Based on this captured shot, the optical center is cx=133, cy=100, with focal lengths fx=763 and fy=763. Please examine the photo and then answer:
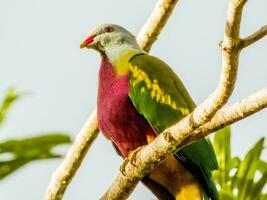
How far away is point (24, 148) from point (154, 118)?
189 cm

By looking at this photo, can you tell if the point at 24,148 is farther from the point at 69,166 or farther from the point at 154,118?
the point at 69,166

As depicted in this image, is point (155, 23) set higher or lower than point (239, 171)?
higher

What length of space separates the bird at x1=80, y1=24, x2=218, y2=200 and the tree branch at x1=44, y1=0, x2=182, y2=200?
303 mm

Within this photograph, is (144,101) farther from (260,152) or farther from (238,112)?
(238,112)

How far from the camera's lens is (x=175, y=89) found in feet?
16.3

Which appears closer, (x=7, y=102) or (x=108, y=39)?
(x=7, y=102)

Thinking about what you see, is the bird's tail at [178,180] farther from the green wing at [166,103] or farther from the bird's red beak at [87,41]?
the bird's red beak at [87,41]

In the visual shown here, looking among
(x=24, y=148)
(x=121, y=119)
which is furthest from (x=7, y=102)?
(x=121, y=119)

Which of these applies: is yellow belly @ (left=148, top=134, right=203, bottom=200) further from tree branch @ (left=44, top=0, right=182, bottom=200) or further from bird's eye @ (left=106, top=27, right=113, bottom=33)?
bird's eye @ (left=106, top=27, right=113, bottom=33)

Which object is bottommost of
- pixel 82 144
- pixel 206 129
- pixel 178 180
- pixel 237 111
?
pixel 237 111

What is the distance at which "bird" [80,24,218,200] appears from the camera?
475 cm

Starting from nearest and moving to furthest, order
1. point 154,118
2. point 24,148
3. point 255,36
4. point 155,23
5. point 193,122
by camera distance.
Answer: point 24,148 → point 255,36 → point 193,122 → point 154,118 → point 155,23

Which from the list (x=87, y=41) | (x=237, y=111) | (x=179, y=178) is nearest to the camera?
(x=237, y=111)

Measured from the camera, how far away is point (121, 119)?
4.81 m
